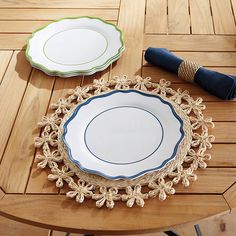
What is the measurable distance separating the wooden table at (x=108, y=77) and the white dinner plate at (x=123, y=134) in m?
0.08

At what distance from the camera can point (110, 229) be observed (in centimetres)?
70

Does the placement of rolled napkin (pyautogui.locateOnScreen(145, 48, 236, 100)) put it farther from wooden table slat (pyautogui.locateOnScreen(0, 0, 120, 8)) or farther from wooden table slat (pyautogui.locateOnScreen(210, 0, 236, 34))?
wooden table slat (pyautogui.locateOnScreen(0, 0, 120, 8))

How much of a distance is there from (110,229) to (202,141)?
0.28 m

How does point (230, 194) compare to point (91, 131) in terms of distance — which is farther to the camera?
point (91, 131)

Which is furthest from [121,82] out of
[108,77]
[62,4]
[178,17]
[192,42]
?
[62,4]

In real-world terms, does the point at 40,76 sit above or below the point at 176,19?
below

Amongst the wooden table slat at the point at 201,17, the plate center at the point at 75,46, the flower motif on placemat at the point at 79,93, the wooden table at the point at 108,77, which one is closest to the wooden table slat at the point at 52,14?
the wooden table at the point at 108,77

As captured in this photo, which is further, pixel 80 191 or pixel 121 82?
pixel 121 82

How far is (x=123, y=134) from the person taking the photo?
2.82ft

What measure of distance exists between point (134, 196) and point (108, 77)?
1.26 feet

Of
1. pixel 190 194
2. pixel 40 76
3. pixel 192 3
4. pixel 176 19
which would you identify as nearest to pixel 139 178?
pixel 190 194

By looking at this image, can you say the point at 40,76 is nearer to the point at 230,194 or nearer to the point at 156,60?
the point at 156,60

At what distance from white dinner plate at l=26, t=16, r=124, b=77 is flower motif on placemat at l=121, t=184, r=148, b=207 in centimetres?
38

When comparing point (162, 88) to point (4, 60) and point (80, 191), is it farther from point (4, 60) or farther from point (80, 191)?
point (4, 60)
